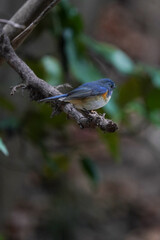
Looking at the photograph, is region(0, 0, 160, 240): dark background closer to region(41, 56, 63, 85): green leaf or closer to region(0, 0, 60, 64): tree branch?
region(41, 56, 63, 85): green leaf

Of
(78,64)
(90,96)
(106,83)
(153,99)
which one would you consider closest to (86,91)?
(90,96)

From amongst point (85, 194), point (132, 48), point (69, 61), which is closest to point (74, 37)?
point (69, 61)

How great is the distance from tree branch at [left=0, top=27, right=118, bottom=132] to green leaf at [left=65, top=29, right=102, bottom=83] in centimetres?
104

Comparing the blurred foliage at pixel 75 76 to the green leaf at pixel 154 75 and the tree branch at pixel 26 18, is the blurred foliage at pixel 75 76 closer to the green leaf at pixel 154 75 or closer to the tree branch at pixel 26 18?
the green leaf at pixel 154 75

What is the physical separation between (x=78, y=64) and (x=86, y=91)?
962mm

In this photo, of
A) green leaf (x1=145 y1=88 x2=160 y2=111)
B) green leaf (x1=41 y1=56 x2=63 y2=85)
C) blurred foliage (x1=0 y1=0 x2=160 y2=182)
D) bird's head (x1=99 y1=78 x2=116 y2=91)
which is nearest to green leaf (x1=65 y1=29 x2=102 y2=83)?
blurred foliage (x1=0 y1=0 x2=160 y2=182)

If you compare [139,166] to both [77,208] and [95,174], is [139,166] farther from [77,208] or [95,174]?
[95,174]

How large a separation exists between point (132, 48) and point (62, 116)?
4.77 metres

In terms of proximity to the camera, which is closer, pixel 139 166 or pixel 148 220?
pixel 148 220

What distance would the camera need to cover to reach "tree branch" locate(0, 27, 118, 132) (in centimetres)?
99

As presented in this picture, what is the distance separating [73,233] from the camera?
478 cm

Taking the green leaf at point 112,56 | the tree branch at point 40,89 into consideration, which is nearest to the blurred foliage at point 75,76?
the green leaf at point 112,56

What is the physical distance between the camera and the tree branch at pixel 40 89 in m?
0.99

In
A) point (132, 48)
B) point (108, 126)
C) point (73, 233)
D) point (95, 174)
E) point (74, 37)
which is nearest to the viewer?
point (108, 126)
